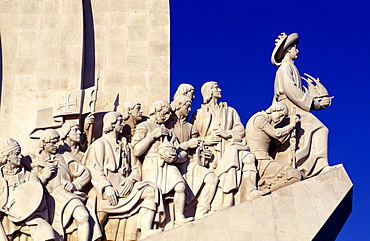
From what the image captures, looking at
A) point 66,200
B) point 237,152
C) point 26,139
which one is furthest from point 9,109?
point 237,152

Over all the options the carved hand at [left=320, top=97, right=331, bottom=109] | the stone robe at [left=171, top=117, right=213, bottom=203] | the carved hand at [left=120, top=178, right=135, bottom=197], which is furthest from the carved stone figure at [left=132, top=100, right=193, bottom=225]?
the carved hand at [left=320, top=97, right=331, bottom=109]

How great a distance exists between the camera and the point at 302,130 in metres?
14.3

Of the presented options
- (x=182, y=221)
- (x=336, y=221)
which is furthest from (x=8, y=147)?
(x=336, y=221)


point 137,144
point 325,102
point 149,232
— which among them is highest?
point 325,102

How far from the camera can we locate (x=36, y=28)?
Answer: 14.7 m

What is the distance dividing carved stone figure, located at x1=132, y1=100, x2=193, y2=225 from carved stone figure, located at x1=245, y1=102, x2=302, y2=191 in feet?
3.93

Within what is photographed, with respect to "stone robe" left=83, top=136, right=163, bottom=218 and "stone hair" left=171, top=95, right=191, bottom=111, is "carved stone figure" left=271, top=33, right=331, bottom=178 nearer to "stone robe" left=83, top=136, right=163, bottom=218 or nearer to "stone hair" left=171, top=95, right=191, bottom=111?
"stone hair" left=171, top=95, right=191, bottom=111

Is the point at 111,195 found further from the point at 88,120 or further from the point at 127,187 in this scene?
the point at 88,120

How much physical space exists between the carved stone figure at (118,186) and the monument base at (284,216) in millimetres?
564

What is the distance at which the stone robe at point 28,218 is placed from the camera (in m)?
12.0

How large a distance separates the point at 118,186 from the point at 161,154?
0.77 meters

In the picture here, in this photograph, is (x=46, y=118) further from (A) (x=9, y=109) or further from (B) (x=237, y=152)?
(B) (x=237, y=152)

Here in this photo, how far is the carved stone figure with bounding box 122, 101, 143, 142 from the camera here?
13789 mm

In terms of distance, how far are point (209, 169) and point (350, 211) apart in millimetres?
2293
